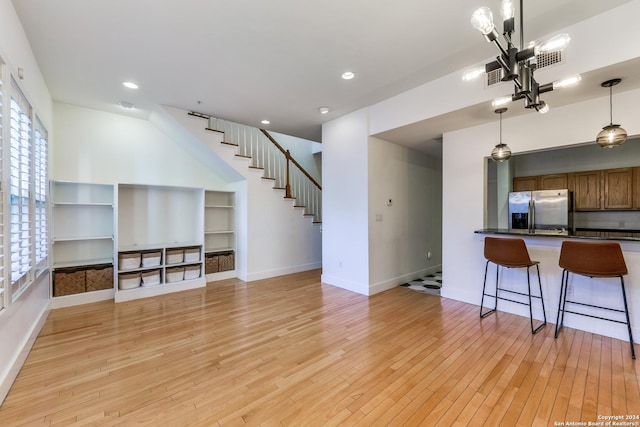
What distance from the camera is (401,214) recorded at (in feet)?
15.7

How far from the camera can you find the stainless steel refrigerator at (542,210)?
4.68 meters

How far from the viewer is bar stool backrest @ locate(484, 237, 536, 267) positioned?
2.95m

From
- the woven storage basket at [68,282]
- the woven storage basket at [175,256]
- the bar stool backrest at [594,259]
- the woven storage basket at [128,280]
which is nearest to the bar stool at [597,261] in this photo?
the bar stool backrest at [594,259]

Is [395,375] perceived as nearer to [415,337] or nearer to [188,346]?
[415,337]

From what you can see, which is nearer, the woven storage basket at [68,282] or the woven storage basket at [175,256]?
the woven storage basket at [68,282]

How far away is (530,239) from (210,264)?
495cm

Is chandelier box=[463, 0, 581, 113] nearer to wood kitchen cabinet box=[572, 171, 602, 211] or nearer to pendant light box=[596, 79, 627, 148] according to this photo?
pendant light box=[596, 79, 627, 148]

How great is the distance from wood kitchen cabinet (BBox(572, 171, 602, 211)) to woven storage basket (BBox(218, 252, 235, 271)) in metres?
6.57

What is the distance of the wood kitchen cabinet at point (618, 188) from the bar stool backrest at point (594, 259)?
10.7 feet

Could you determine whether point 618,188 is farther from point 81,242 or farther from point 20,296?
point 81,242

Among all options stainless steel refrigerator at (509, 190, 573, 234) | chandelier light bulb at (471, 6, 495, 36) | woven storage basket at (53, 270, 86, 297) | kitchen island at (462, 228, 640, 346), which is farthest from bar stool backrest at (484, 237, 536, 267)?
woven storage basket at (53, 270, 86, 297)

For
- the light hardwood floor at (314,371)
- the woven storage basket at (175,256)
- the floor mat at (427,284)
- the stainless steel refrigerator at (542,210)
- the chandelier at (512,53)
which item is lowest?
the light hardwood floor at (314,371)

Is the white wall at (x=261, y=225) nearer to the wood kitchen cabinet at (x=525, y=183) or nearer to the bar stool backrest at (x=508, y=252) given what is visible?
the bar stool backrest at (x=508, y=252)

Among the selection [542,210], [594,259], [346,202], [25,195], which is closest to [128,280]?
[25,195]
